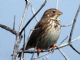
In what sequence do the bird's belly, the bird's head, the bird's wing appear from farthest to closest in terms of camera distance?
1. the bird's head
2. the bird's wing
3. the bird's belly

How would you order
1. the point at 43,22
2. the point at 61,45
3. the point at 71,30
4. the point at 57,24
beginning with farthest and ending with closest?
the point at 43,22 < the point at 57,24 < the point at 61,45 < the point at 71,30

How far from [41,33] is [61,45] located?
3134 millimetres

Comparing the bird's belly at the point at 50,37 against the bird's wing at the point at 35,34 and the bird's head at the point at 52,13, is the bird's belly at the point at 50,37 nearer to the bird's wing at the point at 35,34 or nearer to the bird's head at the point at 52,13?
the bird's wing at the point at 35,34

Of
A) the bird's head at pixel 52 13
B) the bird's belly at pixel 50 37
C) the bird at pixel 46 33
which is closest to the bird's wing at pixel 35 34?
the bird at pixel 46 33

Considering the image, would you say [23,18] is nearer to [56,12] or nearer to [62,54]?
[62,54]

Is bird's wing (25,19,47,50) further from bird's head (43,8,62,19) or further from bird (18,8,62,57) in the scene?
bird's head (43,8,62,19)

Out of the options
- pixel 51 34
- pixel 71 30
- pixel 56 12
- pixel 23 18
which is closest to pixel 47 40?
pixel 51 34

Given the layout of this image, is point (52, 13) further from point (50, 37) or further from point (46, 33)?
point (50, 37)

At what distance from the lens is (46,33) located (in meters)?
8.85

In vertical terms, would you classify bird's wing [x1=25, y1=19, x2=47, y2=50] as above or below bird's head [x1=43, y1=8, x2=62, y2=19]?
below

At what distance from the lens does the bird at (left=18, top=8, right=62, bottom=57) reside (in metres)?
8.54

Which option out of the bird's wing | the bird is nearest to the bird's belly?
the bird

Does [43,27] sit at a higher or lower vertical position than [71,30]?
lower

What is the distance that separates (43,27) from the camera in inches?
352
